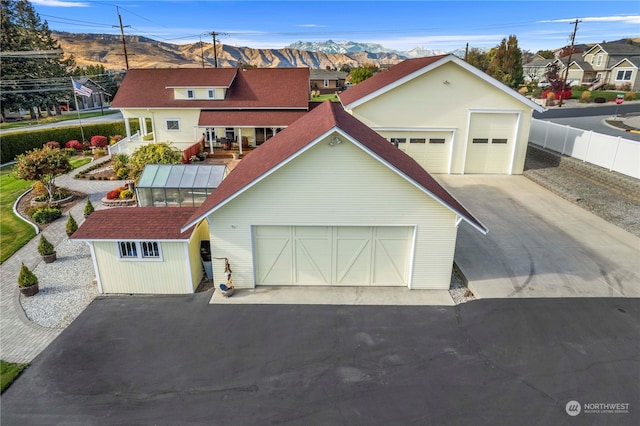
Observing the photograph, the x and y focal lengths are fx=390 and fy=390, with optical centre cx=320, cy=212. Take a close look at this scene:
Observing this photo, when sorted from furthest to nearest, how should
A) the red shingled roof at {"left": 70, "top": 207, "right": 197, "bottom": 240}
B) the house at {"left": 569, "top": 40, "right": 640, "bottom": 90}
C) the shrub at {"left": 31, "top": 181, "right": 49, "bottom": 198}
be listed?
1. the house at {"left": 569, "top": 40, "right": 640, "bottom": 90}
2. the shrub at {"left": 31, "top": 181, "right": 49, "bottom": 198}
3. the red shingled roof at {"left": 70, "top": 207, "right": 197, "bottom": 240}

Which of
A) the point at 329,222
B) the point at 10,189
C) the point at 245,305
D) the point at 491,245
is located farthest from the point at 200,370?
the point at 10,189

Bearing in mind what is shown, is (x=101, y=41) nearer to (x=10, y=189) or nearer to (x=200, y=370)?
(x=10, y=189)

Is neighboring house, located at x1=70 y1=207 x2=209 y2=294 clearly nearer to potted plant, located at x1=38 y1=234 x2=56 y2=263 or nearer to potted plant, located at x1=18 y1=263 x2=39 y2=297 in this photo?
potted plant, located at x1=18 y1=263 x2=39 y2=297

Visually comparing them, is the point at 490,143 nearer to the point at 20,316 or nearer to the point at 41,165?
the point at 20,316

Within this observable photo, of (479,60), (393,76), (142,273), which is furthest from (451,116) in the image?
(479,60)

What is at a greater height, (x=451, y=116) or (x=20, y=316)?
(x=451, y=116)

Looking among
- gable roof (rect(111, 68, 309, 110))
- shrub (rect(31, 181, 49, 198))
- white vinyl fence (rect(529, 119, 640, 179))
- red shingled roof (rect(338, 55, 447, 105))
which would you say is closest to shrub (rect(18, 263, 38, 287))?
shrub (rect(31, 181, 49, 198))

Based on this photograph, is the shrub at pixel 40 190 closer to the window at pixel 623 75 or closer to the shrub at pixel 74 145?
the shrub at pixel 74 145
